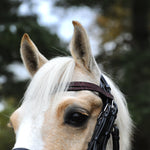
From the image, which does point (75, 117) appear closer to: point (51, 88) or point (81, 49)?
point (51, 88)

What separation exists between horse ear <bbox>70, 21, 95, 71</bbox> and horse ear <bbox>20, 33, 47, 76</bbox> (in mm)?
471

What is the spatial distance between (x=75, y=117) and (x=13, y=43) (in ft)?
14.9

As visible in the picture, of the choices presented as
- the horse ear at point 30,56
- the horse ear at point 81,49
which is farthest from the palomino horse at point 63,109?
the horse ear at point 30,56

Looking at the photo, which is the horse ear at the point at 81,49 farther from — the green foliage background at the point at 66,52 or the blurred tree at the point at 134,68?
the blurred tree at the point at 134,68

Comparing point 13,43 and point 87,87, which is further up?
point 87,87

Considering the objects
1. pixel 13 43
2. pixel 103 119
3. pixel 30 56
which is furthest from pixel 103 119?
pixel 13 43

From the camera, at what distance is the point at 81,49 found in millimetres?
2309

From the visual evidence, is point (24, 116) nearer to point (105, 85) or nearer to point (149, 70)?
point (105, 85)

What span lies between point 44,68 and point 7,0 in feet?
18.5

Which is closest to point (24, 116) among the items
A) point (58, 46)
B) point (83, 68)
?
point (83, 68)

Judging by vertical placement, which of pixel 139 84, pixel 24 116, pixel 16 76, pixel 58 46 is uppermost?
pixel 24 116

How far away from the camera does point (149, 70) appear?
22.8ft

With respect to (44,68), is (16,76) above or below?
below

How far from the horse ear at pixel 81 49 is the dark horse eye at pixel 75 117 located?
1.68 feet
